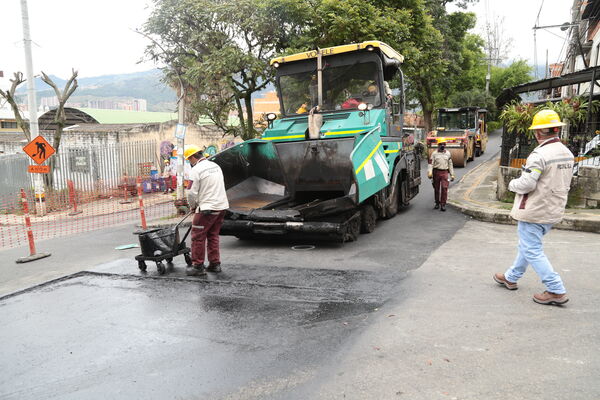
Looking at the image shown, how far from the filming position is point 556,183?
14.5 ft

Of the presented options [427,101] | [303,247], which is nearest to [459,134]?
[427,101]

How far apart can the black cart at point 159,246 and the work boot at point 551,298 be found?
4.31m

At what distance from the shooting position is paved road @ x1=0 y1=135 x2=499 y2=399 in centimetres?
339

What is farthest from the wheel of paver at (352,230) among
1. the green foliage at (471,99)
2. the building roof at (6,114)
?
the building roof at (6,114)

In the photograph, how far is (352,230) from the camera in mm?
7473

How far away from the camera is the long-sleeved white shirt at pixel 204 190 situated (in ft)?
19.9

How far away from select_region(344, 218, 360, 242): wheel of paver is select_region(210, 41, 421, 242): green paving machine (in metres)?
0.02

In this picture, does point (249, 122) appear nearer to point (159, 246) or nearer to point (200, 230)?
point (159, 246)

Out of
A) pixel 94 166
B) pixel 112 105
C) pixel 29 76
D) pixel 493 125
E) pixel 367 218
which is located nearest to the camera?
pixel 367 218

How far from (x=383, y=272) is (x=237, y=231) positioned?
8.85 ft

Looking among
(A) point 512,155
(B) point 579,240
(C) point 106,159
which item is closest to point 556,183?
(B) point 579,240

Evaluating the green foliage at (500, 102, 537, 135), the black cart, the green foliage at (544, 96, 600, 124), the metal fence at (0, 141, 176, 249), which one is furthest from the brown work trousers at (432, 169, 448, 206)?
the metal fence at (0, 141, 176, 249)

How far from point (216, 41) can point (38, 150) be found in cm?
530

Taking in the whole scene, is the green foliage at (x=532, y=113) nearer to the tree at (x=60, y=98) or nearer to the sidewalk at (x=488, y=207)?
the sidewalk at (x=488, y=207)
